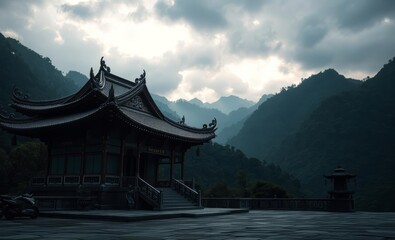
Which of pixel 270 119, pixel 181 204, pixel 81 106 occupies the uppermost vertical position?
pixel 270 119

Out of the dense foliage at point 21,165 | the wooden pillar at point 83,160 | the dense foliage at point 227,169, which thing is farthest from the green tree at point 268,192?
the dense foliage at point 227,169

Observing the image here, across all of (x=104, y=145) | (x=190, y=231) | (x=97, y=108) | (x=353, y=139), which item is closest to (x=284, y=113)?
(x=353, y=139)

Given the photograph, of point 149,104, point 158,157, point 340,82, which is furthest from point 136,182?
point 340,82

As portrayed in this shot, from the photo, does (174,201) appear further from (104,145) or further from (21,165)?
(21,165)

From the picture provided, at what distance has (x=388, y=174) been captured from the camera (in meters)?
99.1

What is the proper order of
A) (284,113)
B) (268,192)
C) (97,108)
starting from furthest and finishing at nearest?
(284,113) < (268,192) < (97,108)

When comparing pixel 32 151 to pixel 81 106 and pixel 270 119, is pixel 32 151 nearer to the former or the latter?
pixel 81 106

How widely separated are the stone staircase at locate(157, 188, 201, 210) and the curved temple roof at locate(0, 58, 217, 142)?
3.57m

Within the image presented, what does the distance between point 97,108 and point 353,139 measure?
108549mm

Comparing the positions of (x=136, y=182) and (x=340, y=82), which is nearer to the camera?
(x=136, y=182)

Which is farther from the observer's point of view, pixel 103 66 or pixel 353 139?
pixel 353 139

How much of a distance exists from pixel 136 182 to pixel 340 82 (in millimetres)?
155135

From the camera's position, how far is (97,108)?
22.9 m

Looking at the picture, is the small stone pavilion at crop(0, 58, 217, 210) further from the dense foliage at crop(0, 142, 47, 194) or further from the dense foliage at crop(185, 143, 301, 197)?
the dense foliage at crop(185, 143, 301, 197)
